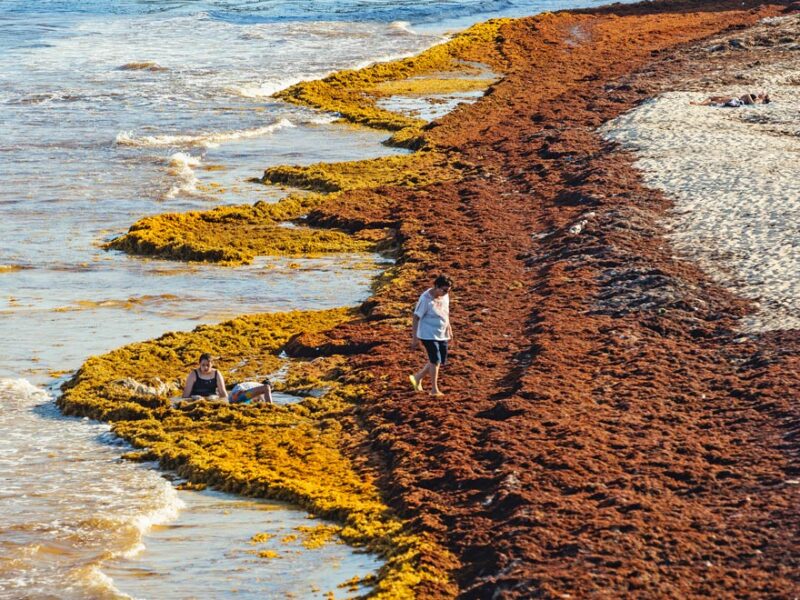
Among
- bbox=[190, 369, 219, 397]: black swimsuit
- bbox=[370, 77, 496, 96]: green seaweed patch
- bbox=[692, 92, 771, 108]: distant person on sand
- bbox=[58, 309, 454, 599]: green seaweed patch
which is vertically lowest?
bbox=[58, 309, 454, 599]: green seaweed patch

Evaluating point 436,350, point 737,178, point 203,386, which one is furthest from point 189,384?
point 737,178

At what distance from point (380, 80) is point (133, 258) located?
63.0 feet

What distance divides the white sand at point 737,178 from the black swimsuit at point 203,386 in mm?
5953

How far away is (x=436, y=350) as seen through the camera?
43.1 feet

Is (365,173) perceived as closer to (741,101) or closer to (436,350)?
(741,101)

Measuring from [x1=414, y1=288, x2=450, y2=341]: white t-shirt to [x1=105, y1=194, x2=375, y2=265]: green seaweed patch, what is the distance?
755cm

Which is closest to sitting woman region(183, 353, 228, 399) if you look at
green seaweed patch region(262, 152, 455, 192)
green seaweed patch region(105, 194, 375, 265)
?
green seaweed patch region(105, 194, 375, 265)

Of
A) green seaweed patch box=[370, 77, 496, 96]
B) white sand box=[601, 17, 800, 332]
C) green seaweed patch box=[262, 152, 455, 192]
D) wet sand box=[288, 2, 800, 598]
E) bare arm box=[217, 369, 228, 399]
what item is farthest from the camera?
green seaweed patch box=[370, 77, 496, 96]

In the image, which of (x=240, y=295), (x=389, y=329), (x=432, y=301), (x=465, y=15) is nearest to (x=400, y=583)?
(x=432, y=301)

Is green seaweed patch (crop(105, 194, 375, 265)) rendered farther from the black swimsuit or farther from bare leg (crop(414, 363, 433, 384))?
bare leg (crop(414, 363, 433, 384))

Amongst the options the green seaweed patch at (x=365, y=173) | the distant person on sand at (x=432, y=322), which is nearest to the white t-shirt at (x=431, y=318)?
the distant person on sand at (x=432, y=322)

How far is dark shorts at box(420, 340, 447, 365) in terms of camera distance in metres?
13.1

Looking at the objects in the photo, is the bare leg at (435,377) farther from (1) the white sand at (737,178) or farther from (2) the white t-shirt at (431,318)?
(1) the white sand at (737,178)

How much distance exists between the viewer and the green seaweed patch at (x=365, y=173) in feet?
81.8
